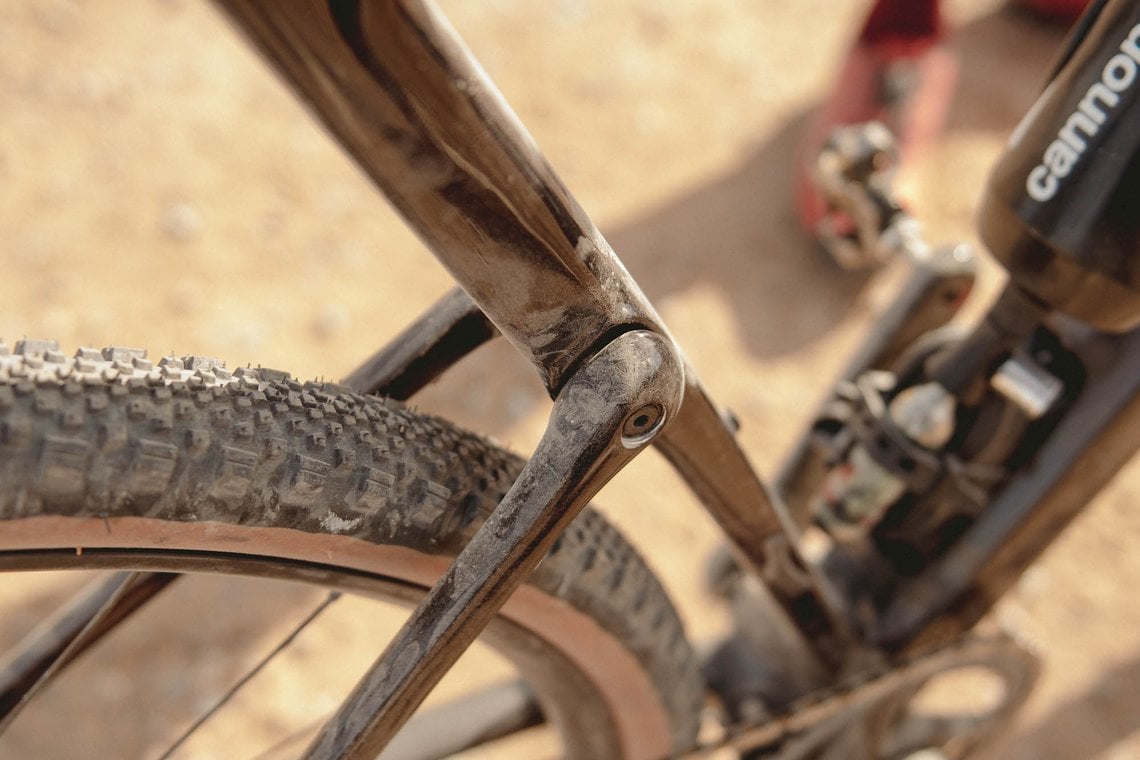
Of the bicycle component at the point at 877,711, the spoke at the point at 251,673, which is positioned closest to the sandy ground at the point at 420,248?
the bicycle component at the point at 877,711

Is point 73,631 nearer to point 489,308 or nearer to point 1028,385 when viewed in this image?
point 489,308

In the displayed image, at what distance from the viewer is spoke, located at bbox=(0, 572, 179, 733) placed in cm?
80

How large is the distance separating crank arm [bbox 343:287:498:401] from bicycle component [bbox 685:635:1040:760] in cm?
43

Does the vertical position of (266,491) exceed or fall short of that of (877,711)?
it exceeds it

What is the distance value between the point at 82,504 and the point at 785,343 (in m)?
1.62

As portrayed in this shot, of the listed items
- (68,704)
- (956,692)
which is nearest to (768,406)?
(956,692)

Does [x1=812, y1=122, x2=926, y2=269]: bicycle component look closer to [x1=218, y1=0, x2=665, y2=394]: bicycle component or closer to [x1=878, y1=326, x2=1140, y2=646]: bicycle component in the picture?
[x1=878, y1=326, x2=1140, y2=646]: bicycle component

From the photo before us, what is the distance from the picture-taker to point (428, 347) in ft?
2.60

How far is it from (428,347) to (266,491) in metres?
0.21

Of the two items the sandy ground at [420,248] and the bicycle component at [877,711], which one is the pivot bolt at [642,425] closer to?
the bicycle component at [877,711]

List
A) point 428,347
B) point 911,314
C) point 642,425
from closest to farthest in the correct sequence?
point 642,425 < point 428,347 < point 911,314

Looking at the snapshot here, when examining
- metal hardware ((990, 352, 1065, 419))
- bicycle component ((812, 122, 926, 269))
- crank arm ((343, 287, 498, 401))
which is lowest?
metal hardware ((990, 352, 1065, 419))

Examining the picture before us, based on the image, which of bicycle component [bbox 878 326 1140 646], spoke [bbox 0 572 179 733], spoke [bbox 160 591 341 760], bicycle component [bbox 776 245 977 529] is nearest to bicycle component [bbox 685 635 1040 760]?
bicycle component [bbox 878 326 1140 646]

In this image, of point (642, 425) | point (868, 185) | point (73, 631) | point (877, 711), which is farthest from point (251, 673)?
point (868, 185)
